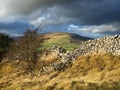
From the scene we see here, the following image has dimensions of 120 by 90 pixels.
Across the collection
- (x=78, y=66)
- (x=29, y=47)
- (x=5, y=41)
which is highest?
(x=5, y=41)

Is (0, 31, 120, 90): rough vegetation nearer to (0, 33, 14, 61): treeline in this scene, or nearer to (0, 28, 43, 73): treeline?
(0, 28, 43, 73): treeline

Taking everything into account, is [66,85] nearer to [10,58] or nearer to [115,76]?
[115,76]

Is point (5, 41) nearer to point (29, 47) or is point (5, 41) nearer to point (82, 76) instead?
point (29, 47)

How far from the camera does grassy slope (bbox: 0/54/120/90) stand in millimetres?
42625

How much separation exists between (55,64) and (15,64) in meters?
13.2

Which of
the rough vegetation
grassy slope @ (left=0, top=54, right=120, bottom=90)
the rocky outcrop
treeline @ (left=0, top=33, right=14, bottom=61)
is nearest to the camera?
grassy slope @ (left=0, top=54, right=120, bottom=90)

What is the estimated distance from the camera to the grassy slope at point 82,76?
1678 inches

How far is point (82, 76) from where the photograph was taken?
177 ft

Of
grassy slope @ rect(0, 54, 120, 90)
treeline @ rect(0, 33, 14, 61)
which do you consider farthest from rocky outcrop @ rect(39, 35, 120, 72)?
treeline @ rect(0, 33, 14, 61)

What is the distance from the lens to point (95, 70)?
54.8 metres

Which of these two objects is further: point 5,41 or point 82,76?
point 5,41

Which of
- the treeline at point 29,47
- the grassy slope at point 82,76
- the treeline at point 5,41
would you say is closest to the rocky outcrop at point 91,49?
the grassy slope at point 82,76

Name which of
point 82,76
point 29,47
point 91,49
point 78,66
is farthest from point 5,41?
point 82,76

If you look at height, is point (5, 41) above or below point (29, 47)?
above
